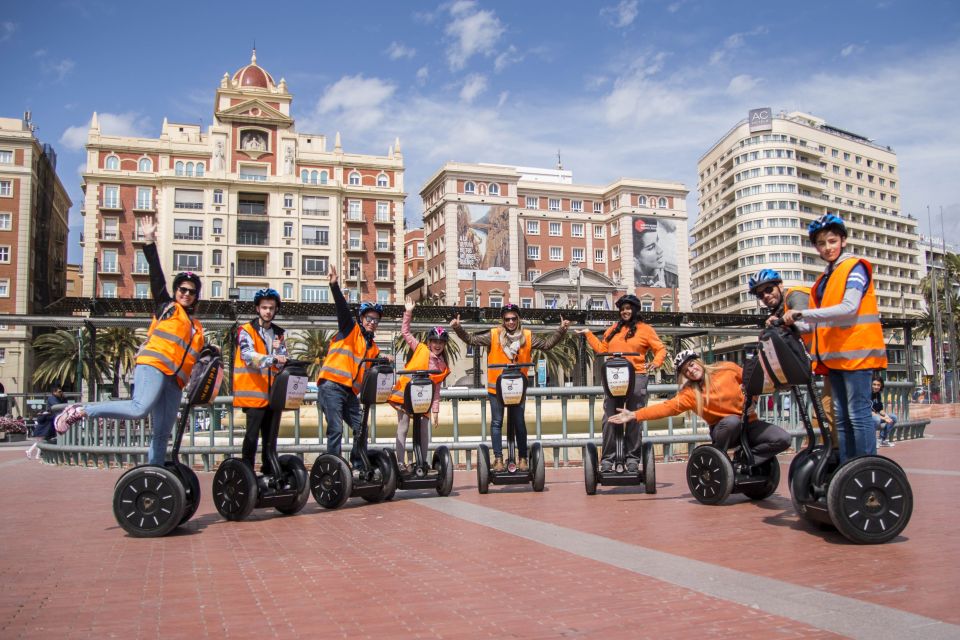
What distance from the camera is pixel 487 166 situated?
81.6 m

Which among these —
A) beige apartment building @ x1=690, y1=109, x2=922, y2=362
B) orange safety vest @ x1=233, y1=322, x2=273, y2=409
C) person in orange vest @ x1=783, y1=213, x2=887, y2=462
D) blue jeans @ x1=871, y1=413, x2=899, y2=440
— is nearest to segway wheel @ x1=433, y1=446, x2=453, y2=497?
orange safety vest @ x1=233, y1=322, x2=273, y2=409

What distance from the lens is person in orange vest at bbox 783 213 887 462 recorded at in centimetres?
559

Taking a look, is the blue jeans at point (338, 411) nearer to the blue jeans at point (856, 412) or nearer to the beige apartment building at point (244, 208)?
the blue jeans at point (856, 412)

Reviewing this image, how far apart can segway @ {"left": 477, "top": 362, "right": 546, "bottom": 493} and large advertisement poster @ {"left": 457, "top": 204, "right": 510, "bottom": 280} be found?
226ft

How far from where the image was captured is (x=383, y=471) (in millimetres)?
8406

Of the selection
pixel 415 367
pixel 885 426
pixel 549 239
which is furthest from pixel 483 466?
pixel 549 239

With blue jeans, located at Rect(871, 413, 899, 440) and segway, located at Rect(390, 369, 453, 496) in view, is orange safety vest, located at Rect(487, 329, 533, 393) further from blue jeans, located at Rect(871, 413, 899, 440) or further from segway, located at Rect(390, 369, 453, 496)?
blue jeans, located at Rect(871, 413, 899, 440)

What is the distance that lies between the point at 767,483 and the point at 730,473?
2.10 ft

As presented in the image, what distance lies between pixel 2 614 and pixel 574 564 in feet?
10.5

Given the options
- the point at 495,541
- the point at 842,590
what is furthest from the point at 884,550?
the point at 495,541

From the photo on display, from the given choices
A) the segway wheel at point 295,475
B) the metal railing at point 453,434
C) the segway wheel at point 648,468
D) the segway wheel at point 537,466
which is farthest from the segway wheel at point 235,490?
the metal railing at point 453,434

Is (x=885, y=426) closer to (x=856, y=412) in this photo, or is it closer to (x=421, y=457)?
(x=421, y=457)

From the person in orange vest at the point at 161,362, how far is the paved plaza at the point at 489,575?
1.00m

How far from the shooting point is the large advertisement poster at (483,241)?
78.4m
